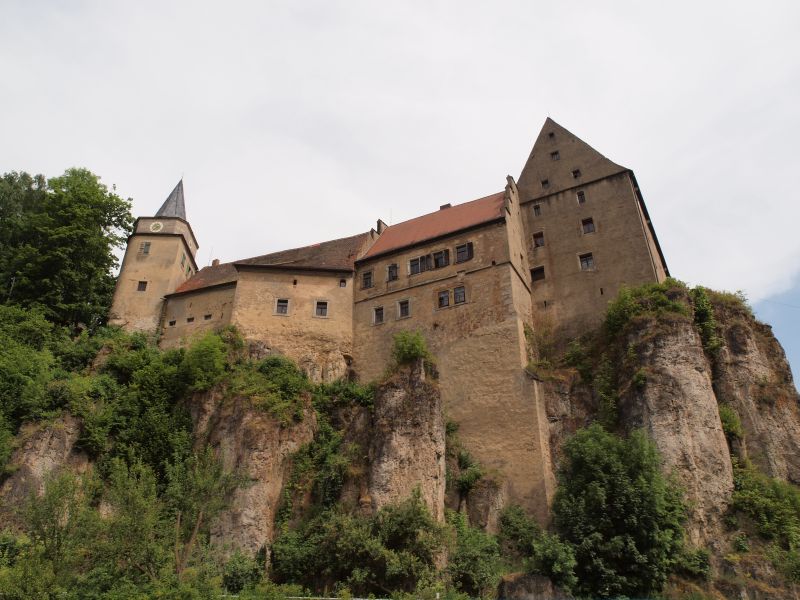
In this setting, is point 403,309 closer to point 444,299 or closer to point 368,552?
point 444,299

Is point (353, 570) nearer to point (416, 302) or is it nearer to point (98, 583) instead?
point (98, 583)

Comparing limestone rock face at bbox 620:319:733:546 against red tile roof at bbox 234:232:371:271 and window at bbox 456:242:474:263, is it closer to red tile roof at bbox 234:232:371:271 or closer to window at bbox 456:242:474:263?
window at bbox 456:242:474:263

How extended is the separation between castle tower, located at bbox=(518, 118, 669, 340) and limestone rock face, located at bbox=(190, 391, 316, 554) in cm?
1357

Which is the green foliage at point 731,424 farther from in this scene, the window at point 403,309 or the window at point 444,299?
the window at point 403,309

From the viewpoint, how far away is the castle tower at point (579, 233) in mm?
33469

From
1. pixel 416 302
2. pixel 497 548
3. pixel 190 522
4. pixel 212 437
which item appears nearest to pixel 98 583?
pixel 190 522

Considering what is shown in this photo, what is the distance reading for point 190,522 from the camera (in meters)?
21.7

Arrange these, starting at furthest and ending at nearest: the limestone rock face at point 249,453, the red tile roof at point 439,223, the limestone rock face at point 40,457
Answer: the red tile roof at point 439,223
the limestone rock face at point 40,457
the limestone rock face at point 249,453

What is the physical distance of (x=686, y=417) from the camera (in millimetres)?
25719

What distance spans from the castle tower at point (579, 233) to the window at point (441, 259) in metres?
4.57

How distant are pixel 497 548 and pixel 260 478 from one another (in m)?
9.28

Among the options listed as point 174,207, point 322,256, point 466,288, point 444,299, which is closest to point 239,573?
point 444,299

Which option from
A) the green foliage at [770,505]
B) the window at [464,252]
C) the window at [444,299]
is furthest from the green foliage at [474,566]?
the window at [464,252]

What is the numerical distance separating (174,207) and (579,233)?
25.4 meters
